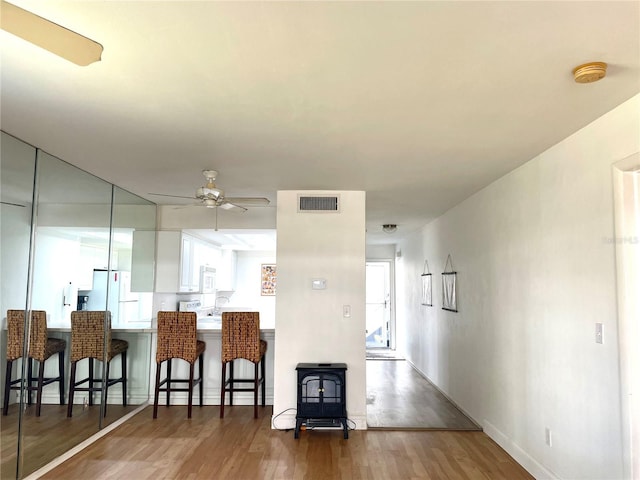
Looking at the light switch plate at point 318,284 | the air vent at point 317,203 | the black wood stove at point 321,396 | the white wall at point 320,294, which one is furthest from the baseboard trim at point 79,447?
the air vent at point 317,203

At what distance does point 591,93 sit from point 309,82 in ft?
4.68

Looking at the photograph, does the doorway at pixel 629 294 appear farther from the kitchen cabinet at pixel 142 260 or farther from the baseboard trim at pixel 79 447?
the kitchen cabinet at pixel 142 260

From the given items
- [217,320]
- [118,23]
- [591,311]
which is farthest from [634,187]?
[217,320]

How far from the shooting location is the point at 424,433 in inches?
161

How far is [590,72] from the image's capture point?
1.89 metres

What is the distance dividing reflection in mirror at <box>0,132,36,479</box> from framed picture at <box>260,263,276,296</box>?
666cm

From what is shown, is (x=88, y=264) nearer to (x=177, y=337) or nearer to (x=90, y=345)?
(x=90, y=345)

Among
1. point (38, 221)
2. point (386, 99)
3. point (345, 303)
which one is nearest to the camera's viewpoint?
point (386, 99)

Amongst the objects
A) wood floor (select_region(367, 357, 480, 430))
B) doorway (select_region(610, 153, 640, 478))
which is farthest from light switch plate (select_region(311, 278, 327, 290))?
doorway (select_region(610, 153, 640, 478))

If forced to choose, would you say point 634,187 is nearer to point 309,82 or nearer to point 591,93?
point 591,93

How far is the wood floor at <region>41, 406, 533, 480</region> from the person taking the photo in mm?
3209

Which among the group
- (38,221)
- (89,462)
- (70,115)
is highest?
(70,115)

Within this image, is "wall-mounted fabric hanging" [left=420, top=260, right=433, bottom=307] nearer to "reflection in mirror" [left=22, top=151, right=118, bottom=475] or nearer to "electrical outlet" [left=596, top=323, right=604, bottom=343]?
"electrical outlet" [left=596, top=323, right=604, bottom=343]

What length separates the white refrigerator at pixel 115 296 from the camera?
12.8 ft
